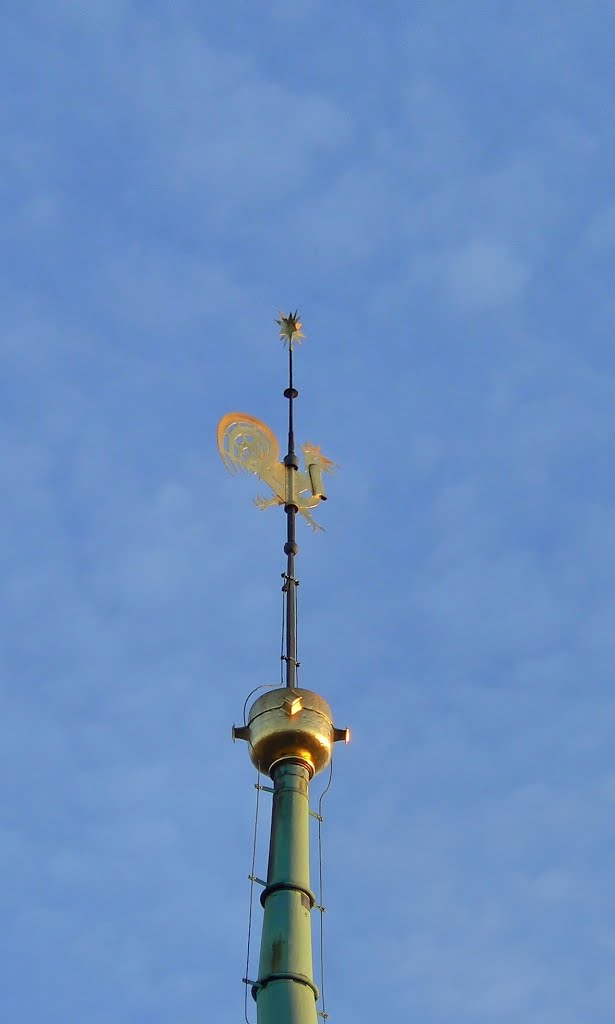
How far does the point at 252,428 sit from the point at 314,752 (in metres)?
Answer: 7.87

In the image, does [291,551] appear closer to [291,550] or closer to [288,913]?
[291,550]

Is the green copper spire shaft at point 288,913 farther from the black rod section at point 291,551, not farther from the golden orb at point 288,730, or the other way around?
the black rod section at point 291,551

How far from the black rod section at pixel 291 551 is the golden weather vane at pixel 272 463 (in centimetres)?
2

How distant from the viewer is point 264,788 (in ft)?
98.6

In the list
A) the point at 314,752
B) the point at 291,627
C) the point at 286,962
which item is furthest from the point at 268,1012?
the point at 291,627

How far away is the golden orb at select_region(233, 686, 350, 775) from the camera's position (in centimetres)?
2994

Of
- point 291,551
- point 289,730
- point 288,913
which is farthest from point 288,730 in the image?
point 291,551

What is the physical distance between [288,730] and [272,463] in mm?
7160

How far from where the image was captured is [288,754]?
30000 millimetres

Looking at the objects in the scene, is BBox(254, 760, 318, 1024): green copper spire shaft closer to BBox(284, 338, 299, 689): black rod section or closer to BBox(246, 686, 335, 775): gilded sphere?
BBox(246, 686, 335, 775): gilded sphere

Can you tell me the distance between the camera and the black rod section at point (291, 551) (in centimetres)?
3152

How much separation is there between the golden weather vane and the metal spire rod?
0.06 ft

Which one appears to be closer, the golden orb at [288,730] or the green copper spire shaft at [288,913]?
the green copper spire shaft at [288,913]

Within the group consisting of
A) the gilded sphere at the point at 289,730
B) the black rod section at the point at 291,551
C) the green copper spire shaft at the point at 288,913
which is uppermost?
the black rod section at the point at 291,551
